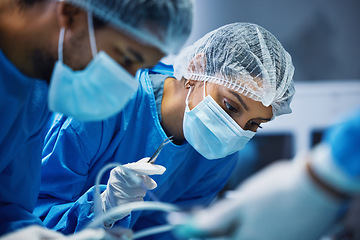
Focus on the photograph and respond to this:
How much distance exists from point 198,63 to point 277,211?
2.96 feet

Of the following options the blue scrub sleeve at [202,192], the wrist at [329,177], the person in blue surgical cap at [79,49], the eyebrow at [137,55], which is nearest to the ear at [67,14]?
the person in blue surgical cap at [79,49]

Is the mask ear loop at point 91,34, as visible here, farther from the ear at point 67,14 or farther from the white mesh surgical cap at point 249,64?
the white mesh surgical cap at point 249,64

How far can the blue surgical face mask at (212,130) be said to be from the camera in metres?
1.35

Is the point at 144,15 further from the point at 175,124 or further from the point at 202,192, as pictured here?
the point at 202,192

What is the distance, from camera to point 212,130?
136 centimetres

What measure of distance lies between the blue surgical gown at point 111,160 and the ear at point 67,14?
555 mm

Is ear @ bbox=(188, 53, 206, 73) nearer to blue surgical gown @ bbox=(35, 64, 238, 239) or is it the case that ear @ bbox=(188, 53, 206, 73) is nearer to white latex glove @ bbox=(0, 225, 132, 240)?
blue surgical gown @ bbox=(35, 64, 238, 239)

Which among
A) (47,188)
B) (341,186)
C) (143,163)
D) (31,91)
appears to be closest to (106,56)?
(31,91)

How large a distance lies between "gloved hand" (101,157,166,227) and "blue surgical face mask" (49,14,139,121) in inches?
12.9

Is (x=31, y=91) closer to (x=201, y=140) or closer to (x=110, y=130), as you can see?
(x=110, y=130)

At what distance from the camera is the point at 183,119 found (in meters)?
1.44

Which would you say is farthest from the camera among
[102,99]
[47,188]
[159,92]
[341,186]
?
[159,92]

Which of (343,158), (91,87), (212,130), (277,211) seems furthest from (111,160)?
(343,158)

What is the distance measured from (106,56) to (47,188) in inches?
29.1
